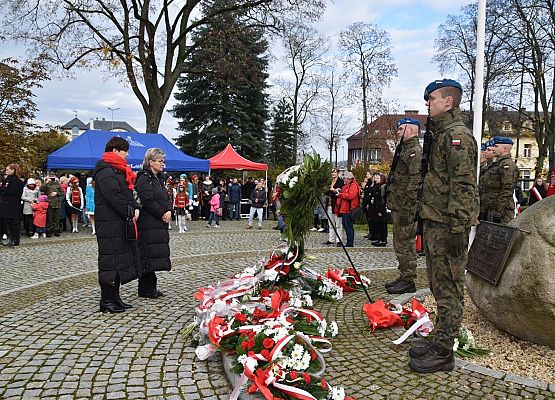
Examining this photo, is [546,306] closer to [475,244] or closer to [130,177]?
[475,244]

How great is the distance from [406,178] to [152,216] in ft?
12.0

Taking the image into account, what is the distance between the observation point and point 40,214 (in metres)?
13.3

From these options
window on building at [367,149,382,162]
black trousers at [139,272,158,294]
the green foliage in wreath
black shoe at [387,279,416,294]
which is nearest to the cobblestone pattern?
black trousers at [139,272,158,294]

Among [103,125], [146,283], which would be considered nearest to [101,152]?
[146,283]

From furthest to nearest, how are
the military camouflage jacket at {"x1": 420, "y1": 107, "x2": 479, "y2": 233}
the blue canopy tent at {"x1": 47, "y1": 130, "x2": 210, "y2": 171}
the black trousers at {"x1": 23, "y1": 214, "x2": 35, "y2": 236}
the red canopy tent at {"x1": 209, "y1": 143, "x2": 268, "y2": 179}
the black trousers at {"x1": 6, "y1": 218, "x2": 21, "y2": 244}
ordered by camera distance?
1. the red canopy tent at {"x1": 209, "y1": 143, "x2": 268, "y2": 179}
2. the blue canopy tent at {"x1": 47, "y1": 130, "x2": 210, "y2": 171}
3. the black trousers at {"x1": 23, "y1": 214, "x2": 35, "y2": 236}
4. the black trousers at {"x1": 6, "y1": 218, "x2": 21, "y2": 244}
5. the military camouflage jacket at {"x1": 420, "y1": 107, "x2": 479, "y2": 233}

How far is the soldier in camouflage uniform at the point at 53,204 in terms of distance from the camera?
540 inches

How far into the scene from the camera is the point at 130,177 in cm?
582

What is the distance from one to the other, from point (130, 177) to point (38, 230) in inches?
379

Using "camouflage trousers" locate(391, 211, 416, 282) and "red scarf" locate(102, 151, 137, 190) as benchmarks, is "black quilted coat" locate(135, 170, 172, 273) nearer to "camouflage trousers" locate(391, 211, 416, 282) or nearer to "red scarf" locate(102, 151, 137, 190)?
"red scarf" locate(102, 151, 137, 190)

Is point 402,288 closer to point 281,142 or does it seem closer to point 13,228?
point 13,228

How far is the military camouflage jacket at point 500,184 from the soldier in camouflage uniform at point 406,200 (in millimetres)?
1648

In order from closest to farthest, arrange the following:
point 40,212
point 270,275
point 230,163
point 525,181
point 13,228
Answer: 1. point 270,275
2. point 13,228
3. point 40,212
4. point 230,163
5. point 525,181

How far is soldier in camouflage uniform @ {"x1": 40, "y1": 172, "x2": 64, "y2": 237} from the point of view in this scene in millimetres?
13727

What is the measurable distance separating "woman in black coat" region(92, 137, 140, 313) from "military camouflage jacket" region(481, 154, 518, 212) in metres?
5.51
